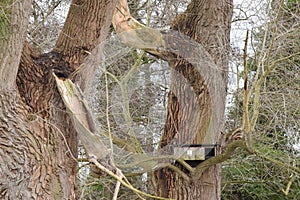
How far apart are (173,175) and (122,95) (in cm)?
95

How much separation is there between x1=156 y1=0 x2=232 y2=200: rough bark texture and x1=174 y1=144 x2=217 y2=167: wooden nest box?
0.07m

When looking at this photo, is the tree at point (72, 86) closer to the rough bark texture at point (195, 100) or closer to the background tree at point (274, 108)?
the rough bark texture at point (195, 100)

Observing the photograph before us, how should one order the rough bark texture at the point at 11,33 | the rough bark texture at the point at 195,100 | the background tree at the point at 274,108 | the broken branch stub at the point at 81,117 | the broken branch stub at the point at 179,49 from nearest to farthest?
the rough bark texture at the point at 11,33 < the broken branch stub at the point at 81,117 < the background tree at the point at 274,108 < the broken branch stub at the point at 179,49 < the rough bark texture at the point at 195,100

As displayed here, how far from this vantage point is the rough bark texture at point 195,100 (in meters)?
3.84

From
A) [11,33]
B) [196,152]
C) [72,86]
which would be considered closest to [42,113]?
[72,86]

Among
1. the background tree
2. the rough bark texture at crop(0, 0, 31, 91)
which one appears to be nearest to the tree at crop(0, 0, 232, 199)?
the rough bark texture at crop(0, 0, 31, 91)

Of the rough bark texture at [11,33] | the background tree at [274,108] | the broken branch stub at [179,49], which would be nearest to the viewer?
the rough bark texture at [11,33]

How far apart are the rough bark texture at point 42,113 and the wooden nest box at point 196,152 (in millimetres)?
1082

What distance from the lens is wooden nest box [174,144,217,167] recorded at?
370cm

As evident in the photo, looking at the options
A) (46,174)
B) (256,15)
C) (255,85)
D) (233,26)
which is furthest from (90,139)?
(233,26)

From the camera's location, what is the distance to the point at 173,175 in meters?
3.95

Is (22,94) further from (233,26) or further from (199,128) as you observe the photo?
(233,26)

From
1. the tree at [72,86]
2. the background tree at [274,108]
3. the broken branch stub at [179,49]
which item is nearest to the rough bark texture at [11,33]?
the tree at [72,86]

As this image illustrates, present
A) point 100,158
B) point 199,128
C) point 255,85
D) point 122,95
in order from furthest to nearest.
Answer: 1. point 199,128
2. point 122,95
3. point 255,85
4. point 100,158
